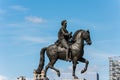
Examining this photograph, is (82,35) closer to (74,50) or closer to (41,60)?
(74,50)

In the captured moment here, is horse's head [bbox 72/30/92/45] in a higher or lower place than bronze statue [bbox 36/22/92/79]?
higher

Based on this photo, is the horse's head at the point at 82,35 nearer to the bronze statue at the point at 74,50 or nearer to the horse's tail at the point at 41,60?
the bronze statue at the point at 74,50

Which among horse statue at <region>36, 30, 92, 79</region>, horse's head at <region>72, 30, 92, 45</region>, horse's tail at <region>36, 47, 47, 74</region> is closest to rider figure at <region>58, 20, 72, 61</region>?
horse statue at <region>36, 30, 92, 79</region>

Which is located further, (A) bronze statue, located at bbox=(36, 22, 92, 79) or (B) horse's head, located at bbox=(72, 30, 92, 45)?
(B) horse's head, located at bbox=(72, 30, 92, 45)

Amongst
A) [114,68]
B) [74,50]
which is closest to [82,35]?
[74,50]

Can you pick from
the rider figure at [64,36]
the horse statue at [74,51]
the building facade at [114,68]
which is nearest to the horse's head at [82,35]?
the horse statue at [74,51]

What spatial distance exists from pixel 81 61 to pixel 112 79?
93.6 meters

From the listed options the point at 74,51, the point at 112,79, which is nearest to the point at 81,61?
the point at 74,51

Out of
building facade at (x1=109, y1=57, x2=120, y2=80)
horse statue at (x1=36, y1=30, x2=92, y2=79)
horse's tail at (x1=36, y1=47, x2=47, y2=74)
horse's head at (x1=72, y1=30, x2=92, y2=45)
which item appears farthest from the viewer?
building facade at (x1=109, y1=57, x2=120, y2=80)

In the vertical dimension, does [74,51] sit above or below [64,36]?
below

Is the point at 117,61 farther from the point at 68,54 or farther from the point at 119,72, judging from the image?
the point at 68,54

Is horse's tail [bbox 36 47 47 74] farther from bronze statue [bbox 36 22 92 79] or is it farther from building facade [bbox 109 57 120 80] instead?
building facade [bbox 109 57 120 80]

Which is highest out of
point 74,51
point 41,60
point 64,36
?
point 64,36

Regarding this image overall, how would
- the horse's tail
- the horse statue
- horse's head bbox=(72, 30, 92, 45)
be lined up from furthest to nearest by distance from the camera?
the horse's tail
horse's head bbox=(72, 30, 92, 45)
the horse statue
